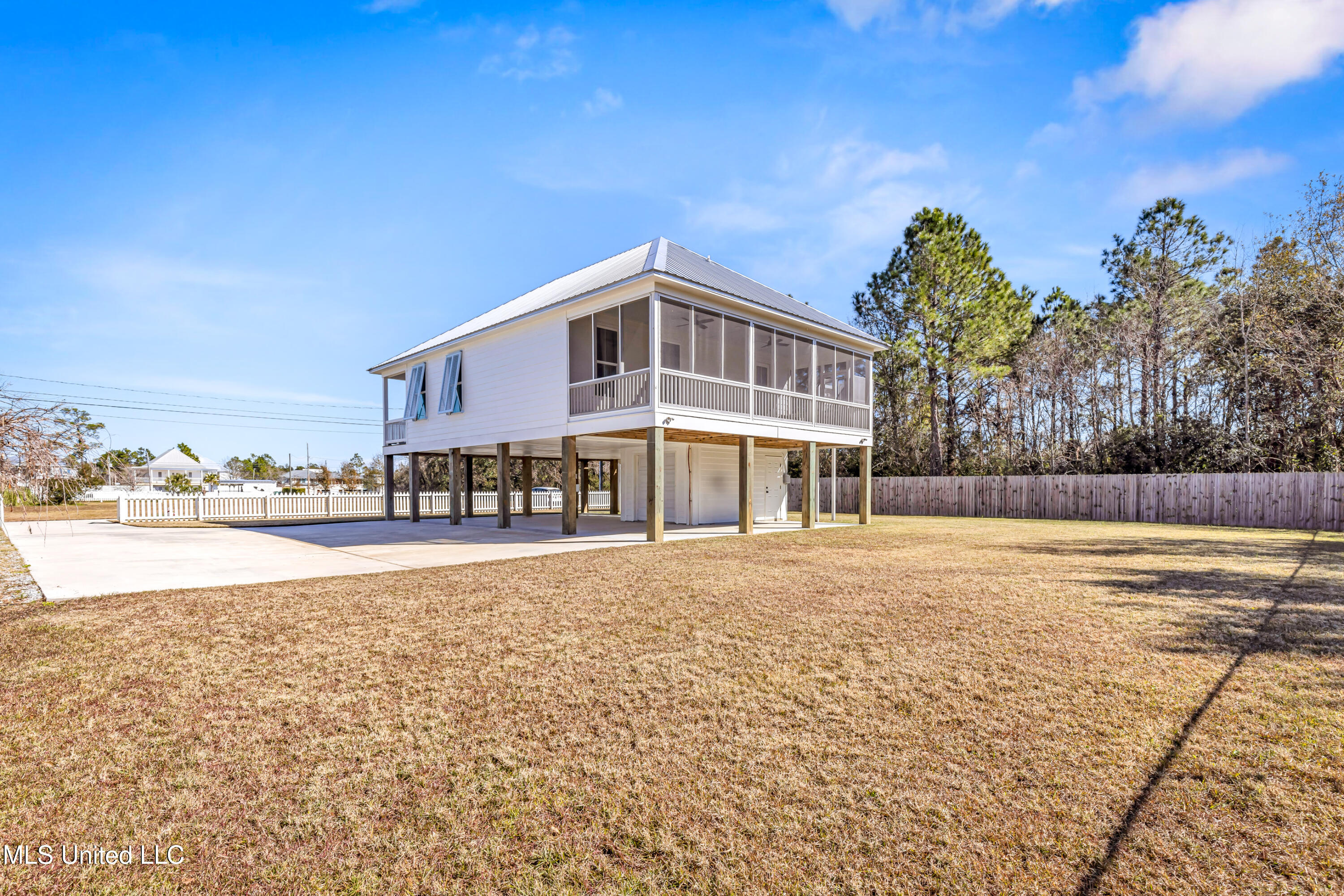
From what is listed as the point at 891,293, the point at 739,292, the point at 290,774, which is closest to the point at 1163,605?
the point at 290,774

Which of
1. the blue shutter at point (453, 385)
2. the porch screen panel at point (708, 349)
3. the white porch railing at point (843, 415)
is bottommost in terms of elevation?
the white porch railing at point (843, 415)

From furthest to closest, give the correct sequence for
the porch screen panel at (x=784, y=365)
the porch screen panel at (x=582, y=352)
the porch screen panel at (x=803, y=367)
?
the porch screen panel at (x=784, y=365), the porch screen panel at (x=803, y=367), the porch screen panel at (x=582, y=352)

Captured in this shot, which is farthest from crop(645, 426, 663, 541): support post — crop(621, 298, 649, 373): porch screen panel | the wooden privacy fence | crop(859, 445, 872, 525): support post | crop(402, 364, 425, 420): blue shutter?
crop(402, 364, 425, 420): blue shutter

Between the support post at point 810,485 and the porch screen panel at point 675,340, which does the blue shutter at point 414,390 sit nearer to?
the porch screen panel at point 675,340

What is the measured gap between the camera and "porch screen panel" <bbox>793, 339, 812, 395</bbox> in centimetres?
1594

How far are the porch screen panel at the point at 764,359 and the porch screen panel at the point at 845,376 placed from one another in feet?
6.32

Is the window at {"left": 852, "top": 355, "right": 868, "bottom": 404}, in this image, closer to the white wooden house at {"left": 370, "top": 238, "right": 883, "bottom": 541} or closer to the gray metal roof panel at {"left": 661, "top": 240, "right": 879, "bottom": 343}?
the white wooden house at {"left": 370, "top": 238, "right": 883, "bottom": 541}

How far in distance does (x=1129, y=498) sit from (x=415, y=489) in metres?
23.4

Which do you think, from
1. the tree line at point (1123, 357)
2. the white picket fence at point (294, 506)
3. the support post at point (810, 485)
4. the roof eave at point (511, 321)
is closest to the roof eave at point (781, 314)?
the roof eave at point (511, 321)

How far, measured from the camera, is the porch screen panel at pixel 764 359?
15836 mm

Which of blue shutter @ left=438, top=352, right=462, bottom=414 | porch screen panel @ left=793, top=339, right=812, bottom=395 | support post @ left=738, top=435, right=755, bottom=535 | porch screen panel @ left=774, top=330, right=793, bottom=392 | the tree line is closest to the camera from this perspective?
support post @ left=738, top=435, right=755, bottom=535

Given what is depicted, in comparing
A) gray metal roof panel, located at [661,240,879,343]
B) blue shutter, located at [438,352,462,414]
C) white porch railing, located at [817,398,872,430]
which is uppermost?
gray metal roof panel, located at [661,240,879,343]

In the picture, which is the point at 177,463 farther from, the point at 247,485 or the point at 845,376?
the point at 845,376

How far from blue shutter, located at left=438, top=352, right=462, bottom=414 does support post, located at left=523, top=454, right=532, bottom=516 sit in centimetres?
479
